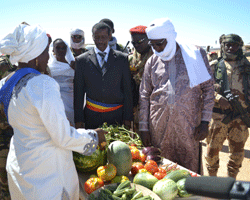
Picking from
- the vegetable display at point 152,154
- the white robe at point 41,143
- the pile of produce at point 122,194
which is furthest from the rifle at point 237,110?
the white robe at point 41,143

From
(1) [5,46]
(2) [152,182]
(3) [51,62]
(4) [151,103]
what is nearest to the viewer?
(1) [5,46]

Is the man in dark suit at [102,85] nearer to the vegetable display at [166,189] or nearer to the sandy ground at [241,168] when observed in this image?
the vegetable display at [166,189]

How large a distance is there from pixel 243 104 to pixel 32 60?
3.72 m

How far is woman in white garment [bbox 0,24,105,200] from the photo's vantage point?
5.75 feet

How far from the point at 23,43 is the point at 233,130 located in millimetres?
3827

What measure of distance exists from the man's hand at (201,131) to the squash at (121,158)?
1.10 meters

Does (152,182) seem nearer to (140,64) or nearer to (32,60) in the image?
(32,60)

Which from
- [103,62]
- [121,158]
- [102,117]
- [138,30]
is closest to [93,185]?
[121,158]

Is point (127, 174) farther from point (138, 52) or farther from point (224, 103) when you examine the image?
point (224, 103)

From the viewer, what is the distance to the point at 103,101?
3.38 meters

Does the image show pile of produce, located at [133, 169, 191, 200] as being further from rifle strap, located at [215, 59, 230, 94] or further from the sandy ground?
the sandy ground

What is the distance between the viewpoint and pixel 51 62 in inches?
169

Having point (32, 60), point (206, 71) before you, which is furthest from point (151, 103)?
point (32, 60)

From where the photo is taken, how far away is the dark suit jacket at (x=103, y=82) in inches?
132
